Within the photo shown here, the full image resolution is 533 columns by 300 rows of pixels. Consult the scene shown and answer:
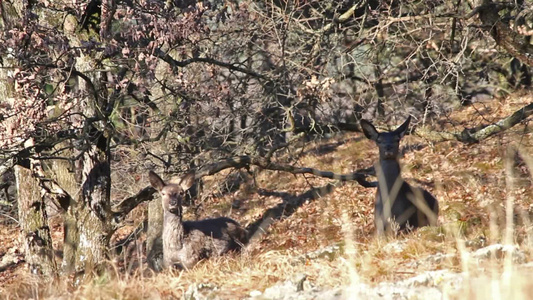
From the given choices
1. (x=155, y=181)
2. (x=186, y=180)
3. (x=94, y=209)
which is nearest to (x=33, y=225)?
(x=94, y=209)

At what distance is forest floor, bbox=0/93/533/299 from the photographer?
542 cm

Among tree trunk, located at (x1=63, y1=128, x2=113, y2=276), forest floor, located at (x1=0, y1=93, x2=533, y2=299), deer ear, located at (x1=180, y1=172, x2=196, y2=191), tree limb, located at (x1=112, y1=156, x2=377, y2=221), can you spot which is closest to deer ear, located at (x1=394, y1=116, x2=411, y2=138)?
forest floor, located at (x1=0, y1=93, x2=533, y2=299)

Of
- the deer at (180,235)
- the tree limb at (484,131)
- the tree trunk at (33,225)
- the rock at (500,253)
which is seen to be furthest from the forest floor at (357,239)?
the deer at (180,235)

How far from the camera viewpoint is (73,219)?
12078 mm

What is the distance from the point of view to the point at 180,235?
36.5ft

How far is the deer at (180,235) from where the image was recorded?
11.0 metres

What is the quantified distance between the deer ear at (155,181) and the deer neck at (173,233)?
42cm

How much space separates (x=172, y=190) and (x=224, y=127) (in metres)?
3.43

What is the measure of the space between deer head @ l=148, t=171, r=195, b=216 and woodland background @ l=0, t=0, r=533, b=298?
54 cm

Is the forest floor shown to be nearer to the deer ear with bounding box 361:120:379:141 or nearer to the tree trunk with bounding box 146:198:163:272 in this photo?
the tree trunk with bounding box 146:198:163:272

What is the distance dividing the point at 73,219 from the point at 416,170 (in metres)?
9.46

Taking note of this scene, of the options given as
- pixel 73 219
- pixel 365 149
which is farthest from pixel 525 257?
pixel 365 149

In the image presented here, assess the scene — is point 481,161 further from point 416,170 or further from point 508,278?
point 508,278

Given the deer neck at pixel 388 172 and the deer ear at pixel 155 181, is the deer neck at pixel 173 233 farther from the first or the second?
the deer neck at pixel 388 172
